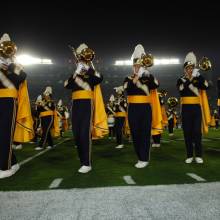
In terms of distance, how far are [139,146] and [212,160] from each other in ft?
5.20

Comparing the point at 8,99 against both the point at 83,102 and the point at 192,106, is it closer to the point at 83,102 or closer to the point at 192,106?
the point at 83,102

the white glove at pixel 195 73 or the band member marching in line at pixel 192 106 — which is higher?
the white glove at pixel 195 73

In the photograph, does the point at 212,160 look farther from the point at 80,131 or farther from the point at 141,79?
the point at 80,131

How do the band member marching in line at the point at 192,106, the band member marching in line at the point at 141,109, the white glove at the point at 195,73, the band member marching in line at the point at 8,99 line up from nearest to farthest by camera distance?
the band member marching in line at the point at 8,99, the band member marching in line at the point at 141,109, the band member marching in line at the point at 192,106, the white glove at the point at 195,73

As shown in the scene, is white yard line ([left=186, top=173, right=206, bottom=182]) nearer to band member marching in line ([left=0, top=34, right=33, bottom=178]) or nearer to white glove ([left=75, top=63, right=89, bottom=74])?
white glove ([left=75, top=63, right=89, bottom=74])

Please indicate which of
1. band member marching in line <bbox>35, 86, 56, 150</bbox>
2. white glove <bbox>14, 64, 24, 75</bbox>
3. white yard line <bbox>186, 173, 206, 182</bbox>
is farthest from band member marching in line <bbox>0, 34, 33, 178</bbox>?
band member marching in line <bbox>35, 86, 56, 150</bbox>

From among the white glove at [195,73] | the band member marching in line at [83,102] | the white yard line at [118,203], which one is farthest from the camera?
the white glove at [195,73]

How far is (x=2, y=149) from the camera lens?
6176 millimetres

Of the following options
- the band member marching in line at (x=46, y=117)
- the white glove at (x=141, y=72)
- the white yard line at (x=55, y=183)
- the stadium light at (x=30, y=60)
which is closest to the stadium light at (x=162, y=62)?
the stadium light at (x=30, y=60)

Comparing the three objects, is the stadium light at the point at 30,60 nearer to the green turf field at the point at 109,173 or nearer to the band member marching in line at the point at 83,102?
the green turf field at the point at 109,173

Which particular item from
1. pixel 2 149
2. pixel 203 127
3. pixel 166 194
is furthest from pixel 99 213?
pixel 203 127

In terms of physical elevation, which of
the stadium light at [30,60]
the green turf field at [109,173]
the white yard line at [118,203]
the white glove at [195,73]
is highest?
the stadium light at [30,60]

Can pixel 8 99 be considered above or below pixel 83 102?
above

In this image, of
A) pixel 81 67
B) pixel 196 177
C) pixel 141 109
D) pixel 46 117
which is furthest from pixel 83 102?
pixel 46 117
